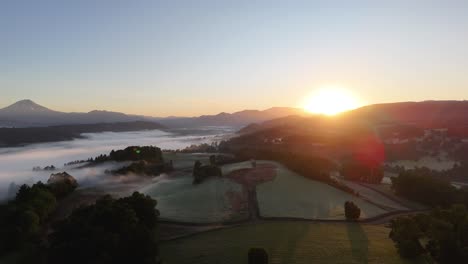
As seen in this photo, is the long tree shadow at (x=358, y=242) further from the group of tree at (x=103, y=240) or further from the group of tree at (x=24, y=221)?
the group of tree at (x=24, y=221)

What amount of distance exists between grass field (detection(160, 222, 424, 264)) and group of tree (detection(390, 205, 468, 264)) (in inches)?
92.6

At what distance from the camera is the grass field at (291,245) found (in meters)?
50.9

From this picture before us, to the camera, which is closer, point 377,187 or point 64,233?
point 64,233

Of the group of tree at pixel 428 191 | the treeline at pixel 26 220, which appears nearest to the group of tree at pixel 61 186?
the treeline at pixel 26 220

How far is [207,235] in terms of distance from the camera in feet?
214

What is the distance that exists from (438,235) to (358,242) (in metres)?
12.4

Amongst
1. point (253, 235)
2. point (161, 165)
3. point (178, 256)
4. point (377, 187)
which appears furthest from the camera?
point (161, 165)

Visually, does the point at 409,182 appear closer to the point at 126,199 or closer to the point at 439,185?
the point at 439,185

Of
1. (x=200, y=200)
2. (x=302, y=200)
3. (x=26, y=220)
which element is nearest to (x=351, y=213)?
(x=302, y=200)

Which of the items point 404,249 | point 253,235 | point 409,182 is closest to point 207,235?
point 253,235

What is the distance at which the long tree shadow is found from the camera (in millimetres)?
51438

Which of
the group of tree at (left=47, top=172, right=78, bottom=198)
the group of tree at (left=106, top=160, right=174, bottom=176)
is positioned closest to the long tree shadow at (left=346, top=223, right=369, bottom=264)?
the group of tree at (left=47, top=172, right=78, bottom=198)

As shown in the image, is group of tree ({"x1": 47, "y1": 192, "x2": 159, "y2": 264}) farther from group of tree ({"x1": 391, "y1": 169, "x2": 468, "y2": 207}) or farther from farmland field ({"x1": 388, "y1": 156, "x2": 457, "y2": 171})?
farmland field ({"x1": 388, "y1": 156, "x2": 457, "y2": 171})

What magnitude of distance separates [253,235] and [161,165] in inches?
3307
